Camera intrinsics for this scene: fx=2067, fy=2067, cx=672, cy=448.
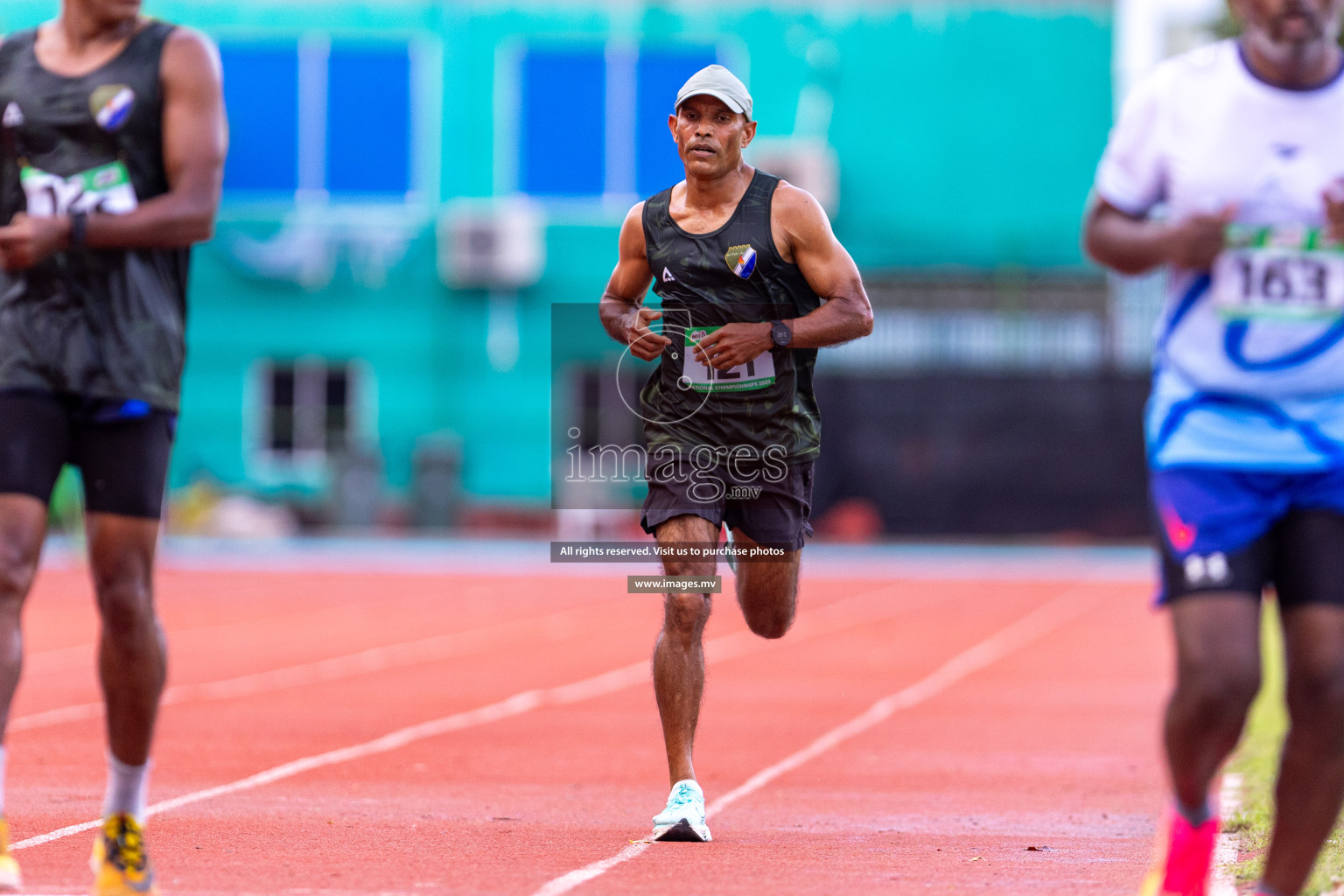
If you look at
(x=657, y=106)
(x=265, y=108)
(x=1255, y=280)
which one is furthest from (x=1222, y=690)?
(x=265, y=108)

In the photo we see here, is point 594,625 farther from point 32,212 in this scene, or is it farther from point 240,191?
point 240,191

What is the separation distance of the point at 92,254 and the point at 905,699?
841 centimetres

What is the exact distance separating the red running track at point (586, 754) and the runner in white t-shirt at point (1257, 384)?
1.56 metres

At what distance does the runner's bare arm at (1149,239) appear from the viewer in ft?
13.9

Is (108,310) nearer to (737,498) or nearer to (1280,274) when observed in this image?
(737,498)

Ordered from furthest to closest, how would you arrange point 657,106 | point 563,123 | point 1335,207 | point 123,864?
point 563,123
point 657,106
point 123,864
point 1335,207

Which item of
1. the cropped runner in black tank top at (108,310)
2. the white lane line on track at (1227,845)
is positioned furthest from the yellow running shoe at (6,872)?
the white lane line on track at (1227,845)

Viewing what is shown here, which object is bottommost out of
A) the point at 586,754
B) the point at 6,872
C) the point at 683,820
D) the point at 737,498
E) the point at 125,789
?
the point at 586,754

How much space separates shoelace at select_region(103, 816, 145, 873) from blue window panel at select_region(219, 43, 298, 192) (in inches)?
1223

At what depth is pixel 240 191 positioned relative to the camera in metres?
35.5

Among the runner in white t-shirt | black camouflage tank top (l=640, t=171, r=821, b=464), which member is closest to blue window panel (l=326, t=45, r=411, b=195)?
black camouflage tank top (l=640, t=171, r=821, b=464)

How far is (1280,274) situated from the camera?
4273 mm

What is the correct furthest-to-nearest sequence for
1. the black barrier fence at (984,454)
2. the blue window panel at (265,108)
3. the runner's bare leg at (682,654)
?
the blue window panel at (265,108)
the black barrier fence at (984,454)
the runner's bare leg at (682,654)

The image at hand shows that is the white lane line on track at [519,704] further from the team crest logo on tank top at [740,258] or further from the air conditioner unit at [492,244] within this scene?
the air conditioner unit at [492,244]
